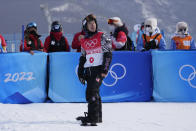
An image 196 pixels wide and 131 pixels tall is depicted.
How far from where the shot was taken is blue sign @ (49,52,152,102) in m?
7.45

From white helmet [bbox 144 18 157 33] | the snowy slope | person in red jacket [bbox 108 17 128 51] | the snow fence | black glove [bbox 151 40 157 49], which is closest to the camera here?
the snow fence

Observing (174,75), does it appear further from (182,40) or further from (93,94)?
(93,94)

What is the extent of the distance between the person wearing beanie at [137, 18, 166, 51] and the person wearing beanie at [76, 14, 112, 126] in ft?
10.6

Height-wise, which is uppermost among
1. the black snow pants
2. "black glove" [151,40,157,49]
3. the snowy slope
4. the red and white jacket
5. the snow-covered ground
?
the snowy slope

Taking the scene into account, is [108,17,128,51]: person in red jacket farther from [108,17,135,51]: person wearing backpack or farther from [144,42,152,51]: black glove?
[144,42,152,51]: black glove

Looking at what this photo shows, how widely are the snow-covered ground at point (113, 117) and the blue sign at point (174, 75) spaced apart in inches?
14.7

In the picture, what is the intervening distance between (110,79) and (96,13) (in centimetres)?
8633

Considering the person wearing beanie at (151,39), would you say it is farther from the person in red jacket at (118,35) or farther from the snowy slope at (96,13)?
the snowy slope at (96,13)

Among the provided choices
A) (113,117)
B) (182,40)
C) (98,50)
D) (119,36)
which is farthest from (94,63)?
(182,40)

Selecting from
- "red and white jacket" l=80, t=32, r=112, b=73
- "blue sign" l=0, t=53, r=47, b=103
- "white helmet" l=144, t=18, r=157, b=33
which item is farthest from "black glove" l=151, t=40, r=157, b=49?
"red and white jacket" l=80, t=32, r=112, b=73

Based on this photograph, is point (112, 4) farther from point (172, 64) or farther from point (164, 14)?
point (172, 64)

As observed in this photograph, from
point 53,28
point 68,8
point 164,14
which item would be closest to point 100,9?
point 68,8

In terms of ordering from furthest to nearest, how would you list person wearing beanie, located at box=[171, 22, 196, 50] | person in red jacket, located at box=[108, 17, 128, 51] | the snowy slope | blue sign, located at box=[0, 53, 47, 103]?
the snowy slope, person wearing beanie, located at box=[171, 22, 196, 50], person in red jacket, located at box=[108, 17, 128, 51], blue sign, located at box=[0, 53, 47, 103]

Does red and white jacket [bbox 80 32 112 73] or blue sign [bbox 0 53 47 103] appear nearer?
red and white jacket [bbox 80 32 112 73]
